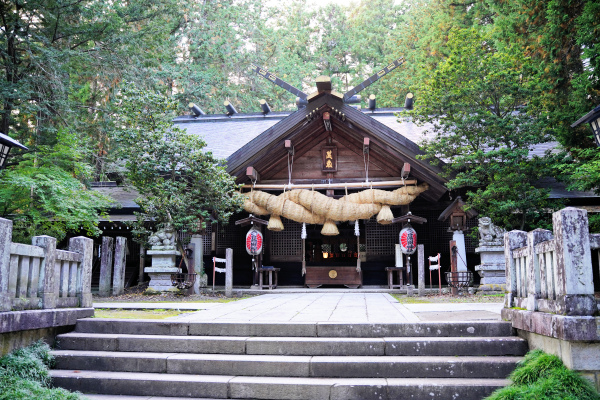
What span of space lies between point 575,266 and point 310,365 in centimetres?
286

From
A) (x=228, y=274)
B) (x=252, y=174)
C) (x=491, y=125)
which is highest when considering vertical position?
(x=491, y=125)

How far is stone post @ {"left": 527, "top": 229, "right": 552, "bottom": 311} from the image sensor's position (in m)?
5.04

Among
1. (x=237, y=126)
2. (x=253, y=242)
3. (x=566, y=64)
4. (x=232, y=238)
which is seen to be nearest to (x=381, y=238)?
(x=253, y=242)

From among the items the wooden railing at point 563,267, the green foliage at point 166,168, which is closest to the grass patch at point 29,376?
the wooden railing at point 563,267

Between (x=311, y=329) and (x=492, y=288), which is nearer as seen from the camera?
(x=311, y=329)

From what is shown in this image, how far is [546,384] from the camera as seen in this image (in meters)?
4.12

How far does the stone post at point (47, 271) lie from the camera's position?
5.70m

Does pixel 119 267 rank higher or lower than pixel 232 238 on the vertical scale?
lower

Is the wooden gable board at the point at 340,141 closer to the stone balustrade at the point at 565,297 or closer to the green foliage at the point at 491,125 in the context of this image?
the green foliage at the point at 491,125

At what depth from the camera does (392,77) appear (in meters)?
26.1

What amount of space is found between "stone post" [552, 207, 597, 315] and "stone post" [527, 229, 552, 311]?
0.60m

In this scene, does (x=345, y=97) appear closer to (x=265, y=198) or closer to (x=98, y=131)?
(x=265, y=198)

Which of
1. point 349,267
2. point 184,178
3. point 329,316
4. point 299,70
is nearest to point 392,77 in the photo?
point 299,70

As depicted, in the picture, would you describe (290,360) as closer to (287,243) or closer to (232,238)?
(287,243)
